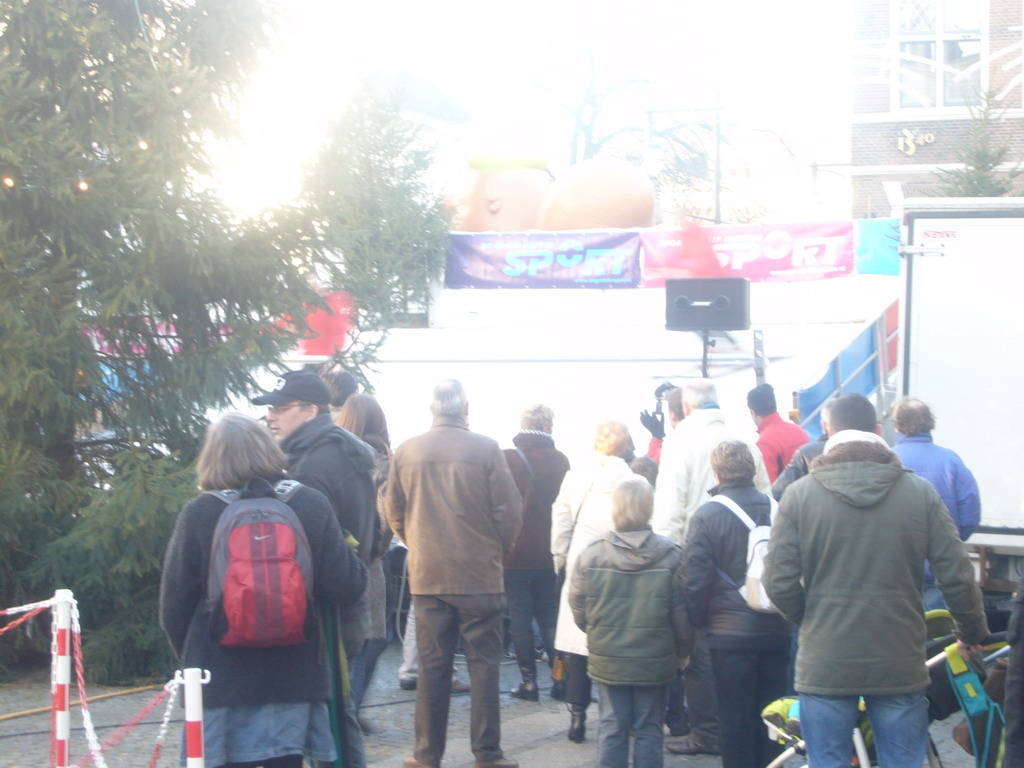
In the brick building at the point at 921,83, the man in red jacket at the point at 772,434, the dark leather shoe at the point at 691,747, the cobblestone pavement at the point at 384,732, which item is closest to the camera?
the cobblestone pavement at the point at 384,732

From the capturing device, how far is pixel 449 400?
5941 mm

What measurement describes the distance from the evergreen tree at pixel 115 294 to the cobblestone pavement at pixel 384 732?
22.0 inches

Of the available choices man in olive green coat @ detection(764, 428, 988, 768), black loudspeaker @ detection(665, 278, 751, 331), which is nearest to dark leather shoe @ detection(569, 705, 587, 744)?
man in olive green coat @ detection(764, 428, 988, 768)

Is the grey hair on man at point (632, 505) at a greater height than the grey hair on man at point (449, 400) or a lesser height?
lesser

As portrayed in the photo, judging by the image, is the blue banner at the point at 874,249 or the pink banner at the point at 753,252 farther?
the pink banner at the point at 753,252

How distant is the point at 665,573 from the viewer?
5.22 meters

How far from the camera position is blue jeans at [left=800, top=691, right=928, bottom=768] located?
4.29m

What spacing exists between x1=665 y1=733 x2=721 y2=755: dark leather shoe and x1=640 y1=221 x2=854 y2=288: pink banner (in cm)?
1063

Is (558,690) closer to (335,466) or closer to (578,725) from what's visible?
(578,725)

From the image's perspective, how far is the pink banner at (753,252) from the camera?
54.0ft

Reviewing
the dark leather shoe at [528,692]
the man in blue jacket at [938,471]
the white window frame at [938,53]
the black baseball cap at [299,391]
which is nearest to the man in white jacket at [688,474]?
the man in blue jacket at [938,471]

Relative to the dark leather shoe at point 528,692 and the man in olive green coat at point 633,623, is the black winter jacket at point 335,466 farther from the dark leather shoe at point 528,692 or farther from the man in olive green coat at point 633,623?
the dark leather shoe at point 528,692

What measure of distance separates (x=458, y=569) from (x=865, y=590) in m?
2.15

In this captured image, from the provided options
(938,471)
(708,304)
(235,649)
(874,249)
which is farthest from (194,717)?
(874,249)
